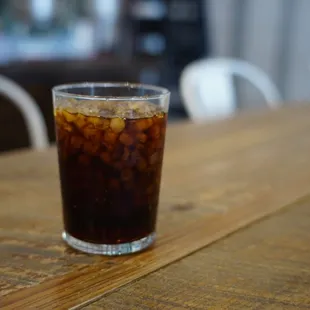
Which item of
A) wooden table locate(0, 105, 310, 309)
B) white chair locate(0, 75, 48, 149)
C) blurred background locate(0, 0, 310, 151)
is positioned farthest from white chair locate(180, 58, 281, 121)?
blurred background locate(0, 0, 310, 151)

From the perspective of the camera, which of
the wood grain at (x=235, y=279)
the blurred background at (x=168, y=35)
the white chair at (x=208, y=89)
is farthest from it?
the blurred background at (x=168, y=35)

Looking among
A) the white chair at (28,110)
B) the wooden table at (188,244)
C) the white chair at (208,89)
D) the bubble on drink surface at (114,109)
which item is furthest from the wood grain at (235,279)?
the white chair at (208,89)

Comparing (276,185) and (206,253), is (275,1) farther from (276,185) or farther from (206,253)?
(206,253)

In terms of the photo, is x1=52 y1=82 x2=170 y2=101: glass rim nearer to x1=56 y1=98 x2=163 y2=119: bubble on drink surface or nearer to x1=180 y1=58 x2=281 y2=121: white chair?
x1=56 y1=98 x2=163 y2=119: bubble on drink surface

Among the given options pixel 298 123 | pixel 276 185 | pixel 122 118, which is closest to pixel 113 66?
pixel 298 123

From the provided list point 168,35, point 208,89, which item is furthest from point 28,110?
point 168,35

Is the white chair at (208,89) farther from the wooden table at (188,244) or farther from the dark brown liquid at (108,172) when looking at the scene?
the dark brown liquid at (108,172)

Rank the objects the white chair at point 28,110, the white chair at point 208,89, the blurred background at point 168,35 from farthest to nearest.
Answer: the blurred background at point 168,35
the white chair at point 208,89
the white chair at point 28,110
